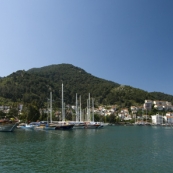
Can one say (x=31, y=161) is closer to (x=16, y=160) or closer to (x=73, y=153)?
(x=16, y=160)

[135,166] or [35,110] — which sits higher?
[35,110]

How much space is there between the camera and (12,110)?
118 metres

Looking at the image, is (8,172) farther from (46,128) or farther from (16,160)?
(46,128)

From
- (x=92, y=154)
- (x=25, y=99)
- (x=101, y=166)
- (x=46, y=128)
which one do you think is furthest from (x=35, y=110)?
(x=101, y=166)

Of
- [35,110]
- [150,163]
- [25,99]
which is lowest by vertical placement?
[150,163]

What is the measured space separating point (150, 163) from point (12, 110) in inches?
3988

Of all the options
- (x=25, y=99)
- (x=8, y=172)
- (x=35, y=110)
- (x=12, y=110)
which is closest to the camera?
(x=8, y=172)

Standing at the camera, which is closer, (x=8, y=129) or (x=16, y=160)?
(x=16, y=160)

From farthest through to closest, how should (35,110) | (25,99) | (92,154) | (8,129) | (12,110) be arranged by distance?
(25,99) → (12,110) → (35,110) → (8,129) → (92,154)

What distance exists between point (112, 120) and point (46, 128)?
103832mm

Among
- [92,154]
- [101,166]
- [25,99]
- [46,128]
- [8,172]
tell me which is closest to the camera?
[8,172]

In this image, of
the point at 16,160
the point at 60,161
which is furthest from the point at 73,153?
the point at 16,160

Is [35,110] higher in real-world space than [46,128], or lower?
higher

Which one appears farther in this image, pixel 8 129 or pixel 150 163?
pixel 8 129
